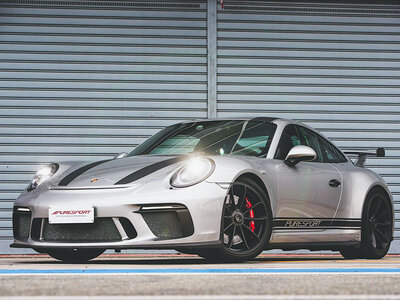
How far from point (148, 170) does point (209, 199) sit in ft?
1.88

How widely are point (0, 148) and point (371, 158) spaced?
199 inches

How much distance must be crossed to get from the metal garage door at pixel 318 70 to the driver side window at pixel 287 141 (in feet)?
13.2

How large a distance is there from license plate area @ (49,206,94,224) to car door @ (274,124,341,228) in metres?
1.51

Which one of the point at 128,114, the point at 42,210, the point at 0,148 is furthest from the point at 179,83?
the point at 42,210

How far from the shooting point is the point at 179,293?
384cm

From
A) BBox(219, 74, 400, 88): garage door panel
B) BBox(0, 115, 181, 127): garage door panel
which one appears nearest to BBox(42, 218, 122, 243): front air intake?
BBox(0, 115, 181, 127): garage door panel

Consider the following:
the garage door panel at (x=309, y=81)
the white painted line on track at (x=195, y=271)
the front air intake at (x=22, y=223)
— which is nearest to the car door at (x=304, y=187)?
the white painted line on track at (x=195, y=271)

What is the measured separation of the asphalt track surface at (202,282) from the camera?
3.78 metres

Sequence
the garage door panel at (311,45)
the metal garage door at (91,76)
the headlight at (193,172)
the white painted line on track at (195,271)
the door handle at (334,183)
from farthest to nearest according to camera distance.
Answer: the garage door panel at (311,45)
the metal garage door at (91,76)
the door handle at (334,183)
the headlight at (193,172)
the white painted line on track at (195,271)

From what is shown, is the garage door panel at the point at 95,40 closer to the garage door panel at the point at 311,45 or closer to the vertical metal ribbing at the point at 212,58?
the vertical metal ribbing at the point at 212,58

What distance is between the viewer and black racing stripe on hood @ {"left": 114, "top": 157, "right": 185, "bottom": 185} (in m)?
6.03

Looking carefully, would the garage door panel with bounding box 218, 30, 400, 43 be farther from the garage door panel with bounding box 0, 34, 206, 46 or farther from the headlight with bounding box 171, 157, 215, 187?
the headlight with bounding box 171, 157, 215, 187

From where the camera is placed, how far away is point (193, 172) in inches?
236

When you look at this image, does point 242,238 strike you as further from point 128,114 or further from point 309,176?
point 128,114
